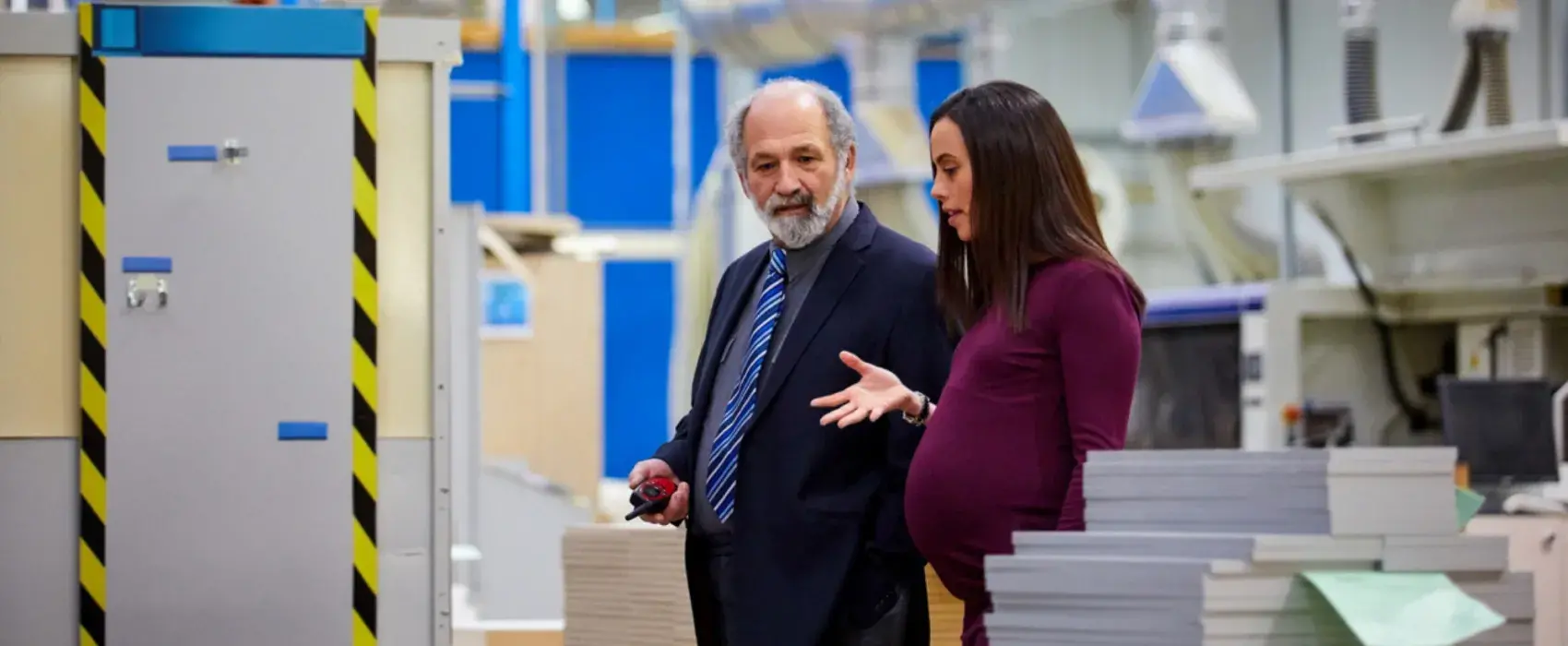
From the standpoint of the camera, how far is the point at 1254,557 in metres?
1.75

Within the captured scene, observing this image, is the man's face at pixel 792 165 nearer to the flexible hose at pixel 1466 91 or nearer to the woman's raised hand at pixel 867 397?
the woman's raised hand at pixel 867 397

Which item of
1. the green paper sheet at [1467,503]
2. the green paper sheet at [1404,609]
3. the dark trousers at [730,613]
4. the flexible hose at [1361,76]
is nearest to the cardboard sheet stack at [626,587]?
the dark trousers at [730,613]

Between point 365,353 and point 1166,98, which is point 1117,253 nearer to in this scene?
point 1166,98

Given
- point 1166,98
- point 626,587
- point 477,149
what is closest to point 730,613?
point 626,587

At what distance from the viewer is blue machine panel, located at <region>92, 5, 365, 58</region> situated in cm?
366

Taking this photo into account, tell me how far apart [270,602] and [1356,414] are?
418cm

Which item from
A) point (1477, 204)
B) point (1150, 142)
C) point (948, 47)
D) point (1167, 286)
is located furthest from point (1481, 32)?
point (948, 47)

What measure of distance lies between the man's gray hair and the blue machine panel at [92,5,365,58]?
1.13 m

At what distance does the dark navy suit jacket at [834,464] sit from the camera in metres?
2.64

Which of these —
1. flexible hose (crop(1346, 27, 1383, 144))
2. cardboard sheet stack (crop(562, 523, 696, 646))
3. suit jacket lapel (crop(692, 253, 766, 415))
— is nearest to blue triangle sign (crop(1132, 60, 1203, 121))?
flexible hose (crop(1346, 27, 1383, 144))

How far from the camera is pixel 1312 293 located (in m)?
6.68

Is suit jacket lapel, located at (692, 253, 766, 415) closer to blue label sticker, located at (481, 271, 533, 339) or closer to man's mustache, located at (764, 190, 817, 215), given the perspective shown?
man's mustache, located at (764, 190, 817, 215)

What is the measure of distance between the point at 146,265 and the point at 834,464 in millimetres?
1613

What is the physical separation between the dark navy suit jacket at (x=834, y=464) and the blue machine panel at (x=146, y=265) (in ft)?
4.80
